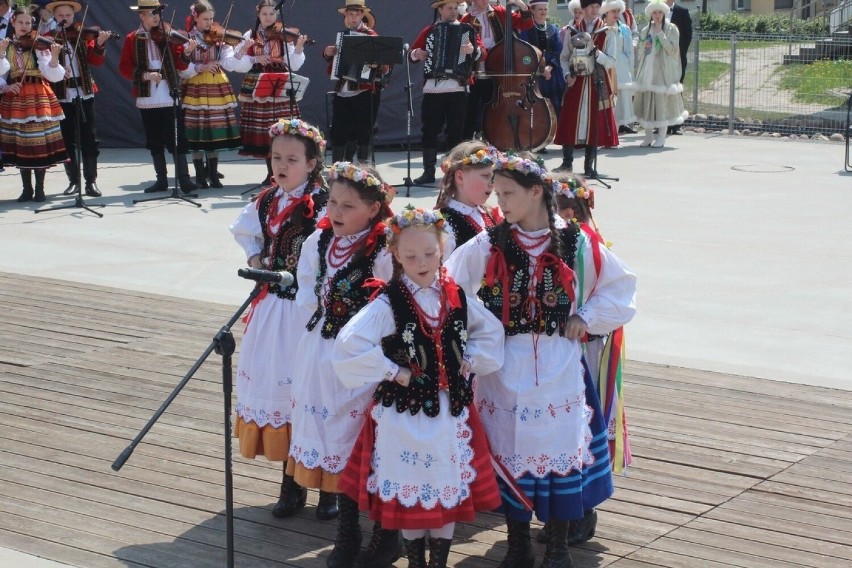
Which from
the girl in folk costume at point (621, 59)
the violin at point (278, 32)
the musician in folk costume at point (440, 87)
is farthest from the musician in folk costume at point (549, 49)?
the violin at point (278, 32)

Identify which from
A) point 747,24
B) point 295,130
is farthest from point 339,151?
point 747,24

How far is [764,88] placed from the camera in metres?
16.6

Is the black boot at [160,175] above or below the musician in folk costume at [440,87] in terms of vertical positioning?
below

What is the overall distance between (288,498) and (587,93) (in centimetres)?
864

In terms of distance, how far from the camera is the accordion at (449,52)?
11.7m

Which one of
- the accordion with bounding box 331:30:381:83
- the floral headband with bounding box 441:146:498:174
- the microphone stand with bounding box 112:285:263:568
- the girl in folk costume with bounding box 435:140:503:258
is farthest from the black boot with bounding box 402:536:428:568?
the accordion with bounding box 331:30:381:83

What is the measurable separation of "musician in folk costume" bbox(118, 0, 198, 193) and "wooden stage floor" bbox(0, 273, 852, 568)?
5.07m

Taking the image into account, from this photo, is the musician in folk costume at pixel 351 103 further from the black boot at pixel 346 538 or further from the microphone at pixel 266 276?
the microphone at pixel 266 276

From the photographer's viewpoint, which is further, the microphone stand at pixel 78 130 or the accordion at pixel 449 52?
the accordion at pixel 449 52

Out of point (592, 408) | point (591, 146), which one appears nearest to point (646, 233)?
point (591, 146)

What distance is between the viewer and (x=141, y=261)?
9094mm

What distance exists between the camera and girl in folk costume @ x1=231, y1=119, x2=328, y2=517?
177 inches

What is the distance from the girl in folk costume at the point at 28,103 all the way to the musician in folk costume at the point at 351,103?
248 cm

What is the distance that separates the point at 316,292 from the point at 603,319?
0.96 metres
